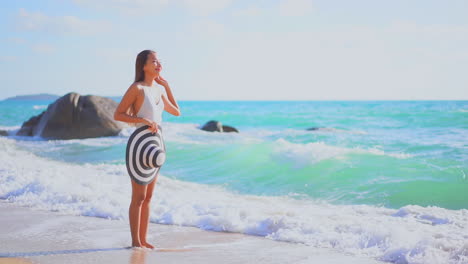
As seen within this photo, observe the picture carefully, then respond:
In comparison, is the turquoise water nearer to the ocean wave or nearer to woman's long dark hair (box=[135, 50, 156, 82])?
the ocean wave

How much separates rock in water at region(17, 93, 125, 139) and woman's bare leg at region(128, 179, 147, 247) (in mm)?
13087

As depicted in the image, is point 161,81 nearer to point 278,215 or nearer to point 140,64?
point 140,64

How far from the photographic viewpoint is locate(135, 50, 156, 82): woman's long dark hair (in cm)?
449

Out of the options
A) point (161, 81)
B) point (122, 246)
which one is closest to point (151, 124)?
point (161, 81)

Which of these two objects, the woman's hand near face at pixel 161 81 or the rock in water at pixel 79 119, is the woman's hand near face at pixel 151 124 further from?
the rock in water at pixel 79 119

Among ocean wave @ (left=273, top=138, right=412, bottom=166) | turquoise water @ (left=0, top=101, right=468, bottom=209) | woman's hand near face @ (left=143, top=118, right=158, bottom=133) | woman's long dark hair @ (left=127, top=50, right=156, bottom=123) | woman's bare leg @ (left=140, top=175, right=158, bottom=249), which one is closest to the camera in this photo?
woman's hand near face @ (left=143, top=118, right=158, bottom=133)

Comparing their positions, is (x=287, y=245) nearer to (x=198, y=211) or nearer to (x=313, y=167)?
(x=198, y=211)

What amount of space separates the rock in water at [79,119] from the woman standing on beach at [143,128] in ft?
43.1

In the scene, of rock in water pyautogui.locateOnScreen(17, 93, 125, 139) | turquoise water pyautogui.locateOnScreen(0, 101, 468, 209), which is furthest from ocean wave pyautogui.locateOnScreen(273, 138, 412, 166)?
rock in water pyautogui.locateOnScreen(17, 93, 125, 139)

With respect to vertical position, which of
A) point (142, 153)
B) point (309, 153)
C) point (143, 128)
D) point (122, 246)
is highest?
point (143, 128)

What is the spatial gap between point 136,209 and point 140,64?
52.6 inches

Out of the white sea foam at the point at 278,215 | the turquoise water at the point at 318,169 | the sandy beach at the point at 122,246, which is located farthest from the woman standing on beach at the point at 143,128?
the turquoise water at the point at 318,169

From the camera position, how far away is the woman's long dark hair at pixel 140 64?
4488 millimetres

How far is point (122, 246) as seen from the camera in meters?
4.75
